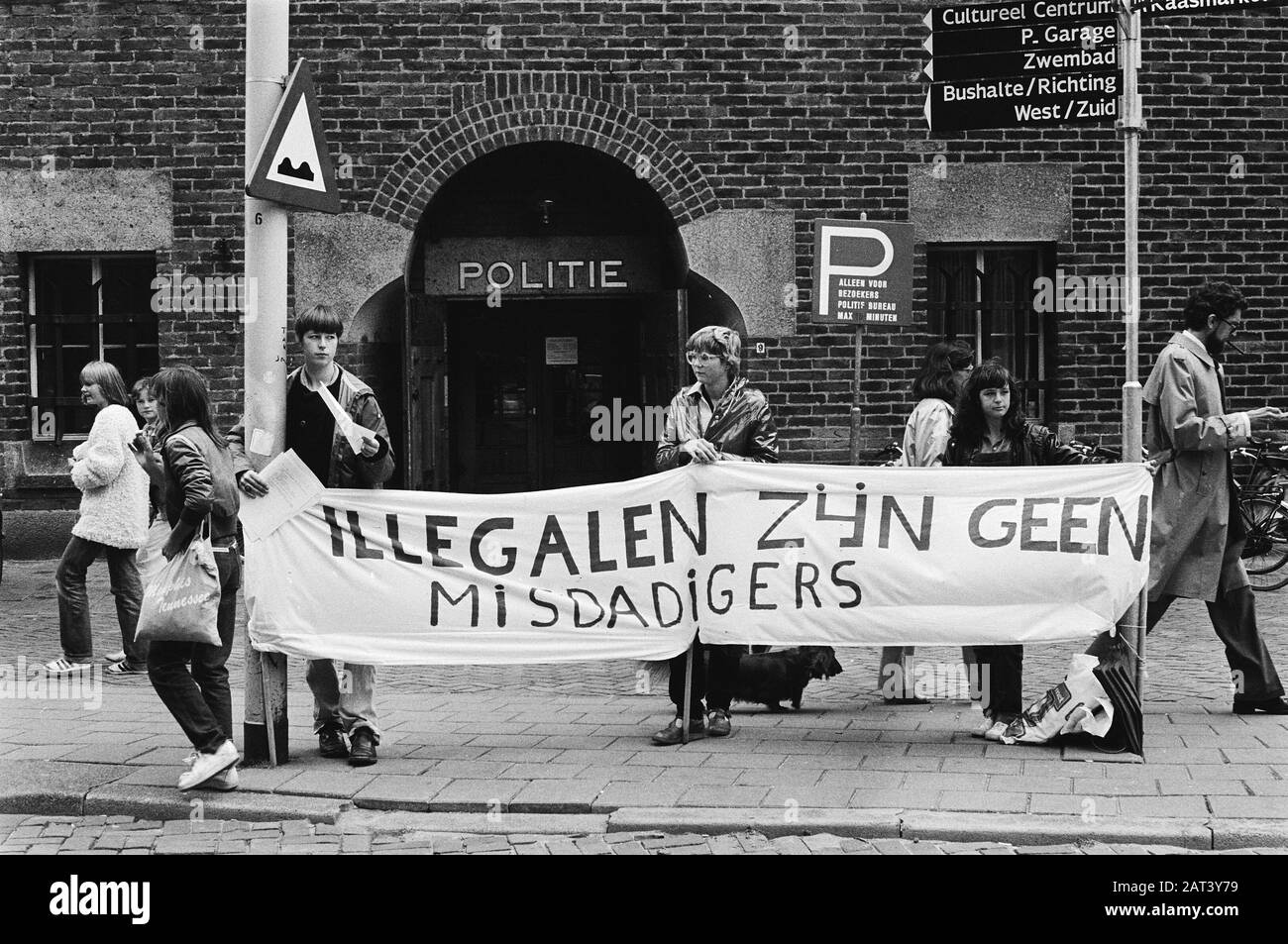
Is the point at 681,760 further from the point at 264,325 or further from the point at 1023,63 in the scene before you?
the point at 1023,63

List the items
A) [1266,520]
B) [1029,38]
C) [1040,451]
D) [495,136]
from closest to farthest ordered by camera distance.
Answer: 1. [1040,451]
2. [1029,38]
3. [1266,520]
4. [495,136]

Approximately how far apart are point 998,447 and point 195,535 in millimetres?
3588

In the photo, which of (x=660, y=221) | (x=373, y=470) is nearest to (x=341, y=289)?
(x=660, y=221)

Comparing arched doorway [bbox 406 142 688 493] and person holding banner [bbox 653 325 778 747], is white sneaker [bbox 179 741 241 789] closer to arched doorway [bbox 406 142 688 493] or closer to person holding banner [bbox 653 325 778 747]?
person holding banner [bbox 653 325 778 747]

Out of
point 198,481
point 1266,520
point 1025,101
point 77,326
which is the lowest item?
point 1266,520

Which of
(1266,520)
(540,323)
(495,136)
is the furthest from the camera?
(540,323)

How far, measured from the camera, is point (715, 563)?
6.77 m

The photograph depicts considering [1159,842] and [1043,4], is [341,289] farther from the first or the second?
[1159,842]

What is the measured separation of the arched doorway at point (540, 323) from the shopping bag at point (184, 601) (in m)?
7.30

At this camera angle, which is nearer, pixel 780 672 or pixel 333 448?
pixel 333 448

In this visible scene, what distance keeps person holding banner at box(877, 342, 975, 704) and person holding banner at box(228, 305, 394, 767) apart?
9.25 feet

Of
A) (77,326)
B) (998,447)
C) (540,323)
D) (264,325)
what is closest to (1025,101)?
(998,447)

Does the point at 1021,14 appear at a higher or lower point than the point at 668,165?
lower

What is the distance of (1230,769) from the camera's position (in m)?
6.07
